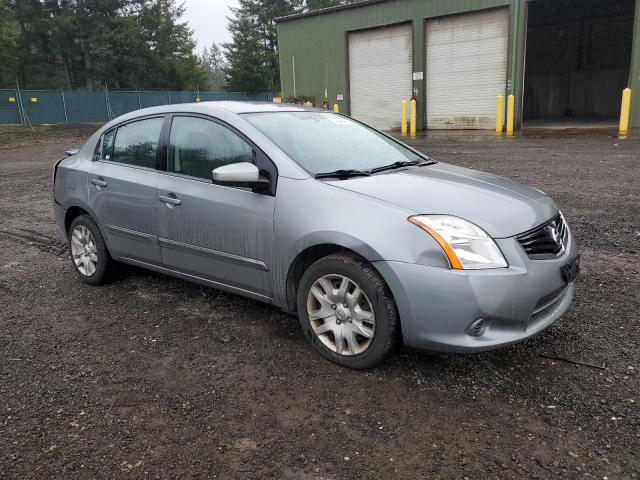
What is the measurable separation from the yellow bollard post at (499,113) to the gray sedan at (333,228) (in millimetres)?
16966

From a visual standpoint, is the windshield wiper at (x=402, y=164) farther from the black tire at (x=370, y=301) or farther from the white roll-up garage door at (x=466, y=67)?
the white roll-up garage door at (x=466, y=67)

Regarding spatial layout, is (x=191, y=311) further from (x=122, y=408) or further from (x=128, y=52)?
(x=128, y=52)

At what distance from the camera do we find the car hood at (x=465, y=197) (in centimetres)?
301

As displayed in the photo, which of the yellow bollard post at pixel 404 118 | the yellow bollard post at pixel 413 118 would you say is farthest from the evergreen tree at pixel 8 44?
the yellow bollard post at pixel 413 118

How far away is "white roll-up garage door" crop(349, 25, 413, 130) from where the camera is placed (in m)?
23.4

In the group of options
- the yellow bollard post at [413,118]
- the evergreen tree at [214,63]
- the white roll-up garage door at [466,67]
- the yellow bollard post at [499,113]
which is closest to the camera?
the yellow bollard post at [499,113]

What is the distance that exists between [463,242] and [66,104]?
35.1 metres

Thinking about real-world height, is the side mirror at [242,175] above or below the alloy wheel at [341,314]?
above

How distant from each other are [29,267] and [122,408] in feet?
11.2

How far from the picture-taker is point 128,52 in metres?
51.6

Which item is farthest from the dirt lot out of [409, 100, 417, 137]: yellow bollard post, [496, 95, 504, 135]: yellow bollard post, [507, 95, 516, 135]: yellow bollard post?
[409, 100, 417, 137]: yellow bollard post

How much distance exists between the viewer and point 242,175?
135 inches

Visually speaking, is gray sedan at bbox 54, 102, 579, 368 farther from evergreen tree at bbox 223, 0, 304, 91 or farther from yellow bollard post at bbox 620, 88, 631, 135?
evergreen tree at bbox 223, 0, 304, 91

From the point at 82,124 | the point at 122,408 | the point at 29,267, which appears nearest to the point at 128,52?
the point at 82,124
